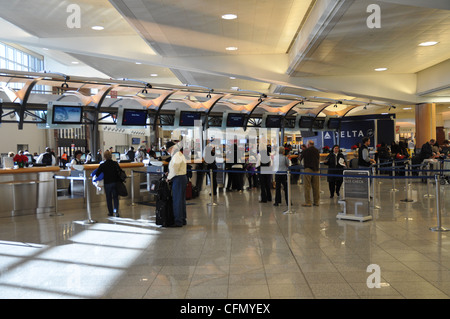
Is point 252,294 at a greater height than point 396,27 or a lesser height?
lesser

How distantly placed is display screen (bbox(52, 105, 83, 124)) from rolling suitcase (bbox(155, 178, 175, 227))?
6.79m

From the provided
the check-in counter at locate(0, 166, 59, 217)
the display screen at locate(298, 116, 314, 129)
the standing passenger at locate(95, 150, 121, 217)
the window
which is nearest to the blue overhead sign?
the display screen at locate(298, 116, 314, 129)

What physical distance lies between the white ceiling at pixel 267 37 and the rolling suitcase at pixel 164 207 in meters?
3.77

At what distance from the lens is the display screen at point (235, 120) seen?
2006cm

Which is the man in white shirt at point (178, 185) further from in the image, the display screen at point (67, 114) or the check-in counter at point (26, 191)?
the display screen at point (67, 114)

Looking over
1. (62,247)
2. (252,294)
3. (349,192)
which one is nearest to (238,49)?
(349,192)

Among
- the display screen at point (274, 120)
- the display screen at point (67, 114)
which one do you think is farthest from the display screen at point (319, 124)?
the display screen at point (67, 114)

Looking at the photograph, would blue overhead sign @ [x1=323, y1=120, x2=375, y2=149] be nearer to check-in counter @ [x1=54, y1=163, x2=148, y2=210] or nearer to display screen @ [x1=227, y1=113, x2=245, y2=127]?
display screen @ [x1=227, y1=113, x2=245, y2=127]

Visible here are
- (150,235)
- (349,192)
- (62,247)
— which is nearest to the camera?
(62,247)

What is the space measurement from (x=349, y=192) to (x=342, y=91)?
8714mm

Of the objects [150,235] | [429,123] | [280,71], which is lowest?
[150,235]

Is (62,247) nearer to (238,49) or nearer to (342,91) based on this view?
(238,49)

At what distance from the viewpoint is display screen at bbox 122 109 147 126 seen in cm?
1617

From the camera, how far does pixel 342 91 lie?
17.2 meters
